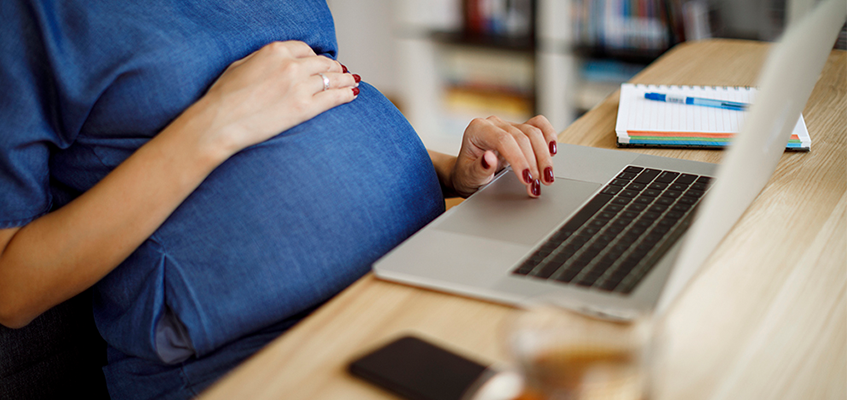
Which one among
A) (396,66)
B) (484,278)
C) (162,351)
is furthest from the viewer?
(396,66)

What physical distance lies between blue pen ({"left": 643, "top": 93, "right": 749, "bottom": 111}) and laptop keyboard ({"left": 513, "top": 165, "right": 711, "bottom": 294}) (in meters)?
0.31

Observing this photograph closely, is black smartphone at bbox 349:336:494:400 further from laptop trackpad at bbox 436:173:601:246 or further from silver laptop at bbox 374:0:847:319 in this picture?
laptop trackpad at bbox 436:173:601:246

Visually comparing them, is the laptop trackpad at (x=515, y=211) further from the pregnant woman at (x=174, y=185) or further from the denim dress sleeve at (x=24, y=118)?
the denim dress sleeve at (x=24, y=118)

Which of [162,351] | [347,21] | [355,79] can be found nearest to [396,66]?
[347,21]

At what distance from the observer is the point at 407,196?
79 centimetres

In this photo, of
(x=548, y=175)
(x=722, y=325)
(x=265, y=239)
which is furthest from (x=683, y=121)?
(x=265, y=239)

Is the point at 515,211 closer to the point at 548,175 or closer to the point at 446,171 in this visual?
the point at 548,175

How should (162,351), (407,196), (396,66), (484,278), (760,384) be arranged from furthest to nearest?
(396,66) → (407,196) → (162,351) → (484,278) → (760,384)

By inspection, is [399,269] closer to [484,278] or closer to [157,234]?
[484,278]

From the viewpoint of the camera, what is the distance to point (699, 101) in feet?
3.42

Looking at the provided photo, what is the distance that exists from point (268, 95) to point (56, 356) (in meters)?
0.50

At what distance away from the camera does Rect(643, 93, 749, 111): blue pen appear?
3.34 ft

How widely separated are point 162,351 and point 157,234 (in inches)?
4.9

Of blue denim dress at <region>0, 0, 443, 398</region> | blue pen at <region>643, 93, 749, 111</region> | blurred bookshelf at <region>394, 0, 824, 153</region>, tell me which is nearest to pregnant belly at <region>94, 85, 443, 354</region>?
blue denim dress at <region>0, 0, 443, 398</region>
